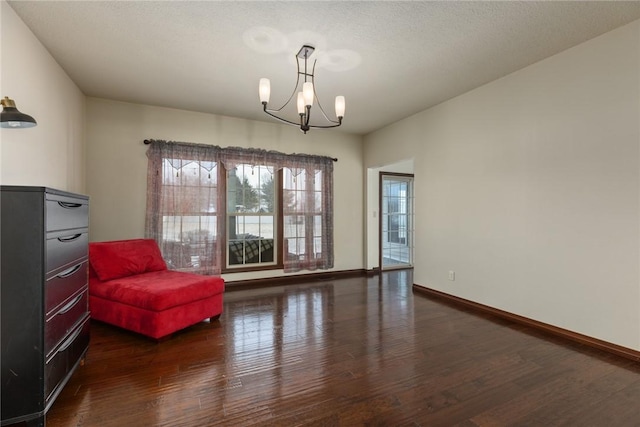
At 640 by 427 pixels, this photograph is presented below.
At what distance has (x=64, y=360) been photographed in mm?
1800

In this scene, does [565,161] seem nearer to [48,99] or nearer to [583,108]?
[583,108]

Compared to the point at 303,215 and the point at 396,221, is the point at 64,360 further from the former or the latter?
the point at 396,221

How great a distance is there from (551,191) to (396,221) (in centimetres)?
349

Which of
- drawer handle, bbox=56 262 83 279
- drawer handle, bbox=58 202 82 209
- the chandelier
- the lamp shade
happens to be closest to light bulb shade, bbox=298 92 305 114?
the chandelier

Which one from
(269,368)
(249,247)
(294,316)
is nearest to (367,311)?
(294,316)

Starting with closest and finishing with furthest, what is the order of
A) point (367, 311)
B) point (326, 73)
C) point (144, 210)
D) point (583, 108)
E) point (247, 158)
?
point (583, 108)
point (326, 73)
point (367, 311)
point (144, 210)
point (247, 158)

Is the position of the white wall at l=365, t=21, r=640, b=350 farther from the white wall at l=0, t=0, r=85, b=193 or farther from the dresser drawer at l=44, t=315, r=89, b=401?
the white wall at l=0, t=0, r=85, b=193

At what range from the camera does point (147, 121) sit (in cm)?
423

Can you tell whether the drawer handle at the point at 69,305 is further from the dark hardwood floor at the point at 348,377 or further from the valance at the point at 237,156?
the valance at the point at 237,156

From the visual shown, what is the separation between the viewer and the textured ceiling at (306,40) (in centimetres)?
223

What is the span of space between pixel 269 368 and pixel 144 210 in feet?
10.3

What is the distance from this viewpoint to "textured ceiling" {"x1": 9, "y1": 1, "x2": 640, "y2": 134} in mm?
2230

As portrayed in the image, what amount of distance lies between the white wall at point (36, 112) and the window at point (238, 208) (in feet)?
3.27

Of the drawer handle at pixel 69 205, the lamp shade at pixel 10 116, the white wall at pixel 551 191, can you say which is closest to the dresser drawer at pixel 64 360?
the drawer handle at pixel 69 205
